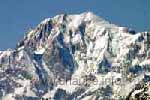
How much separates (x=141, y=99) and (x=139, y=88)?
19.1ft

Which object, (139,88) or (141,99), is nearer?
(141,99)

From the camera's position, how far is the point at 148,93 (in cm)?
7306

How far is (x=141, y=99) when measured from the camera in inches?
2840

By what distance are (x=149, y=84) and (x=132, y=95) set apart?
7.92 feet

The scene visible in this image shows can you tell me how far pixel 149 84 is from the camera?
75.8m

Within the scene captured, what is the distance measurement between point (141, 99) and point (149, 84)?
161 inches

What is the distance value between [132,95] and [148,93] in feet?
8.43

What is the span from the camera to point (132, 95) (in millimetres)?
75062

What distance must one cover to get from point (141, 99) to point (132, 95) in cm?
303

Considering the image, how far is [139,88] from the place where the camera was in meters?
77.9

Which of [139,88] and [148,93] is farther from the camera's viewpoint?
[139,88]

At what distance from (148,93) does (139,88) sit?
4848 millimetres
